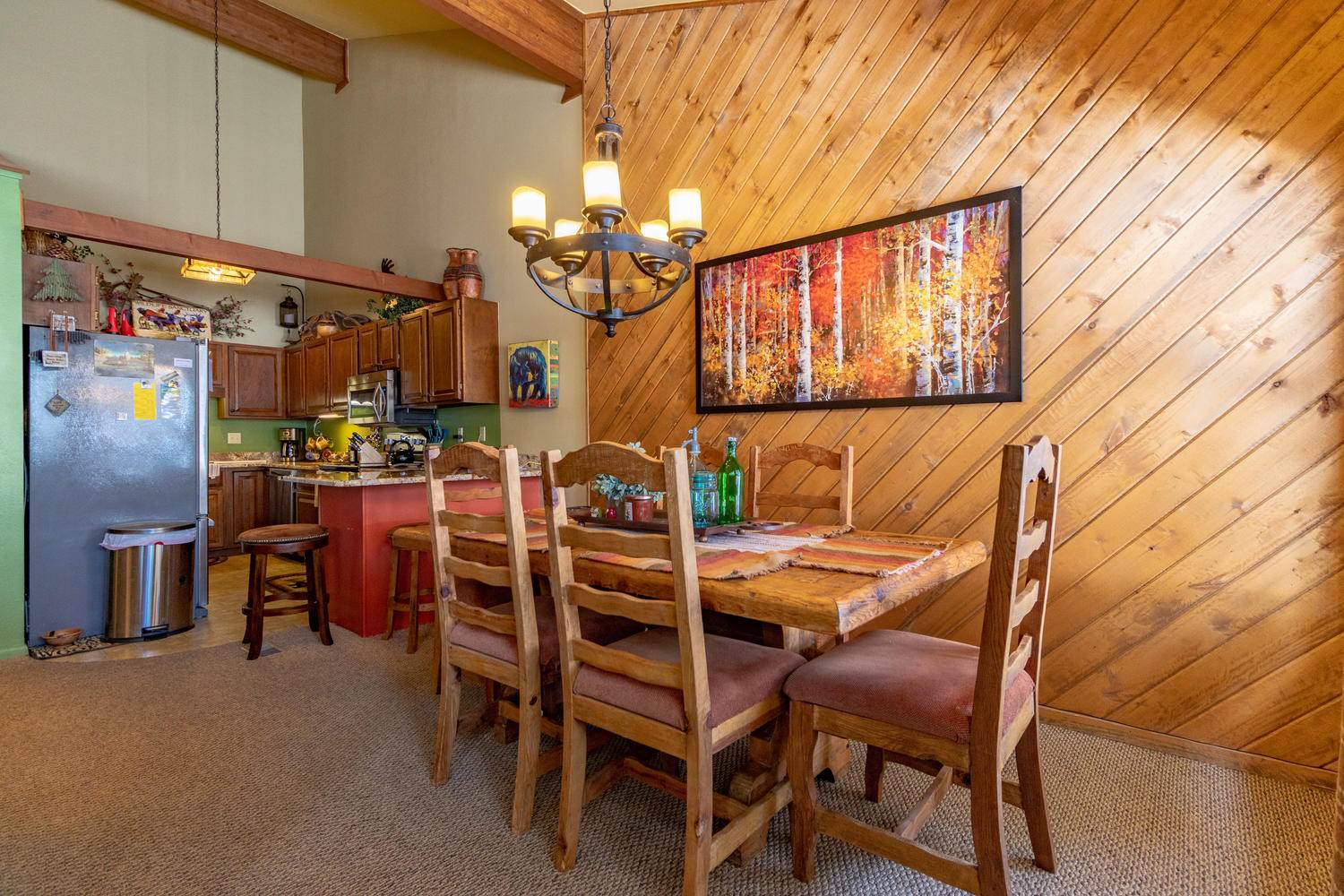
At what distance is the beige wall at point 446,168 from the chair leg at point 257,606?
177 cm

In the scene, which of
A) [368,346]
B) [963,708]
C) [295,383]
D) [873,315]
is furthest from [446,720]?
[295,383]

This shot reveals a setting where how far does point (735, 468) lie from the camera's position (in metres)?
2.26

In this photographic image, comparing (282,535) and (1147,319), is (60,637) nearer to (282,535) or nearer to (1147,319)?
(282,535)

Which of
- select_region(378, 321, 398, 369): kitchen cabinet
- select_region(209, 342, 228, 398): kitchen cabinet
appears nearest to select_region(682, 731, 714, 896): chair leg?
select_region(378, 321, 398, 369): kitchen cabinet

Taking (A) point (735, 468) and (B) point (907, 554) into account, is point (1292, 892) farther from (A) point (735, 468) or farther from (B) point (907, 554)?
(A) point (735, 468)

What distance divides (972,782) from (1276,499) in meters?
1.58

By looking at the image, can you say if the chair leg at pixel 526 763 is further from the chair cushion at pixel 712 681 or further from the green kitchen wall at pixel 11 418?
the green kitchen wall at pixel 11 418

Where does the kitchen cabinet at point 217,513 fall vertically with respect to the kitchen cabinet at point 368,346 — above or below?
below

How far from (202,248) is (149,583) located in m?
2.05

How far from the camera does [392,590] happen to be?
10.9 ft

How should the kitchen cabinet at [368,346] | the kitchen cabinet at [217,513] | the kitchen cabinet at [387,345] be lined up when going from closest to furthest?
the kitchen cabinet at [387,345]
the kitchen cabinet at [368,346]
the kitchen cabinet at [217,513]

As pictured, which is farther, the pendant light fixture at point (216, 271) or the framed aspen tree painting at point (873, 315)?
the pendant light fixture at point (216, 271)

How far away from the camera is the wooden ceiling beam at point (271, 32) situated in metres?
5.39

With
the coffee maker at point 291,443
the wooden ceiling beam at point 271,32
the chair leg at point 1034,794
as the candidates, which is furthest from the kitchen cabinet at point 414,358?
the chair leg at point 1034,794
